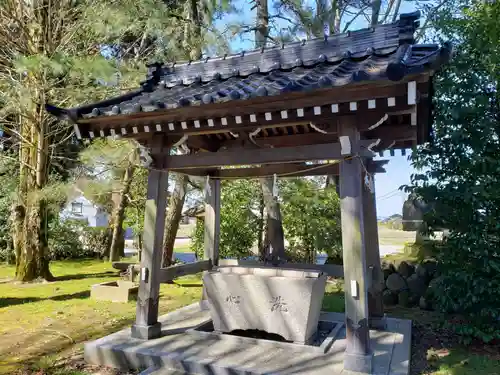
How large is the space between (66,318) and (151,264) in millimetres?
2368

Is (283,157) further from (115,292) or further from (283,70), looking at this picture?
(115,292)

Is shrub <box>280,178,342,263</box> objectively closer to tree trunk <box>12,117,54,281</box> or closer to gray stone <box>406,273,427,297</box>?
gray stone <box>406,273,427,297</box>

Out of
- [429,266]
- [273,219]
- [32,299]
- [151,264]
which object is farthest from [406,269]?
[32,299]

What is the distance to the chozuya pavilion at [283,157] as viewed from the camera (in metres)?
3.33

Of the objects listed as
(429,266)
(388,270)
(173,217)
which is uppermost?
(173,217)

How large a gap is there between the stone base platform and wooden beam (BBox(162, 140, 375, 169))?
6.31ft

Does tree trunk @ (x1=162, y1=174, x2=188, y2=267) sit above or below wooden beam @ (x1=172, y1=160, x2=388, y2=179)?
below

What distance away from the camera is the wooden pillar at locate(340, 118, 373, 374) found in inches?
132

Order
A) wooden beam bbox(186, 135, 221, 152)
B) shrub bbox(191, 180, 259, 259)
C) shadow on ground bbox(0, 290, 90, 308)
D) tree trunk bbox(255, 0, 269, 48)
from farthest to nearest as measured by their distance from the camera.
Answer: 1. tree trunk bbox(255, 0, 269, 48)
2. shrub bbox(191, 180, 259, 259)
3. shadow on ground bbox(0, 290, 90, 308)
4. wooden beam bbox(186, 135, 221, 152)

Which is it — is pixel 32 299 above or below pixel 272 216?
below

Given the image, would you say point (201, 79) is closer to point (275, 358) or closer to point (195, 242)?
point (275, 358)

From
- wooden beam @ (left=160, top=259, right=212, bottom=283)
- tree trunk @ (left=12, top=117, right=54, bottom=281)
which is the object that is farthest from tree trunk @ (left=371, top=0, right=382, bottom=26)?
tree trunk @ (left=12, top=117, right=54, bottom=281)

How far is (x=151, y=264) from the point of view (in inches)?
166

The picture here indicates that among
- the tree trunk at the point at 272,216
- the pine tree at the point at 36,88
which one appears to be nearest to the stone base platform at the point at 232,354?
the tree trunk at the point at 272,216
